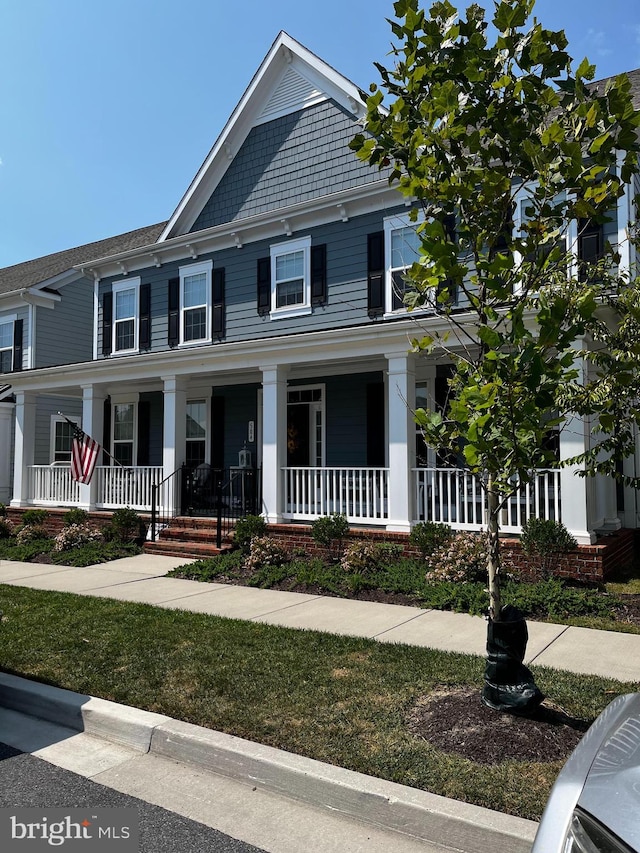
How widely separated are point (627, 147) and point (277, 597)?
6.61 meters

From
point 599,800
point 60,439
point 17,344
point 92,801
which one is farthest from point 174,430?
point 599,800

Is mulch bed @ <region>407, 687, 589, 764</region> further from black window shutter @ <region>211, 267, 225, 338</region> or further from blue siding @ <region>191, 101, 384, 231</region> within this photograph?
black window shutter @ <region>211, 267, 225, 338</region>

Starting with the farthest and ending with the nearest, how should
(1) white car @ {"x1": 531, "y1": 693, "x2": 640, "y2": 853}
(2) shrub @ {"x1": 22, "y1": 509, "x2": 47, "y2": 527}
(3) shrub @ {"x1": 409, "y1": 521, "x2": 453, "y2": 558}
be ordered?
1. (2) shrub @ {"x1": 22, "y1": 509, "x2": 47, "y2": 527}
2. (3) shrub @ {"x1": 409, "y1": 521, "x2": 453, "y2": 558}
3. (1) white car @ {"x1": 531, "y1": 693, "x2": 640, "y2": 853}

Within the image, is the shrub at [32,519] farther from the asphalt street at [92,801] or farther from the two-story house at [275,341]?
the asphalt street at [92,801]

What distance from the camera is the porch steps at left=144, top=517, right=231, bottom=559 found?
11.7m

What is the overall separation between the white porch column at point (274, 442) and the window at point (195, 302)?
4036mm

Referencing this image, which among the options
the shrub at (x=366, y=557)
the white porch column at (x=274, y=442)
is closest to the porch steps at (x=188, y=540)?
the white porch column at (x=274, y=442)

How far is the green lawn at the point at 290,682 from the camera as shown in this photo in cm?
A: 366

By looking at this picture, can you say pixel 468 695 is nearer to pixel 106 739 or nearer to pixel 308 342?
pixel 106 739

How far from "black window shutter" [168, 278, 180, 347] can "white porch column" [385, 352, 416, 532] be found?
710cm

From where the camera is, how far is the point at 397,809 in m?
3.28

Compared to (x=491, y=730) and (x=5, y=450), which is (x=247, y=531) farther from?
(x=5, y=450)

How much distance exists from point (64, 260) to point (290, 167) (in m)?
11.3

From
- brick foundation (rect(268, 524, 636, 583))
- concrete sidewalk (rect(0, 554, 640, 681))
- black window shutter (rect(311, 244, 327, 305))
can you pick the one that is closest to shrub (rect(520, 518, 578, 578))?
brick foundation (rect(268, 524, 636, 583))
